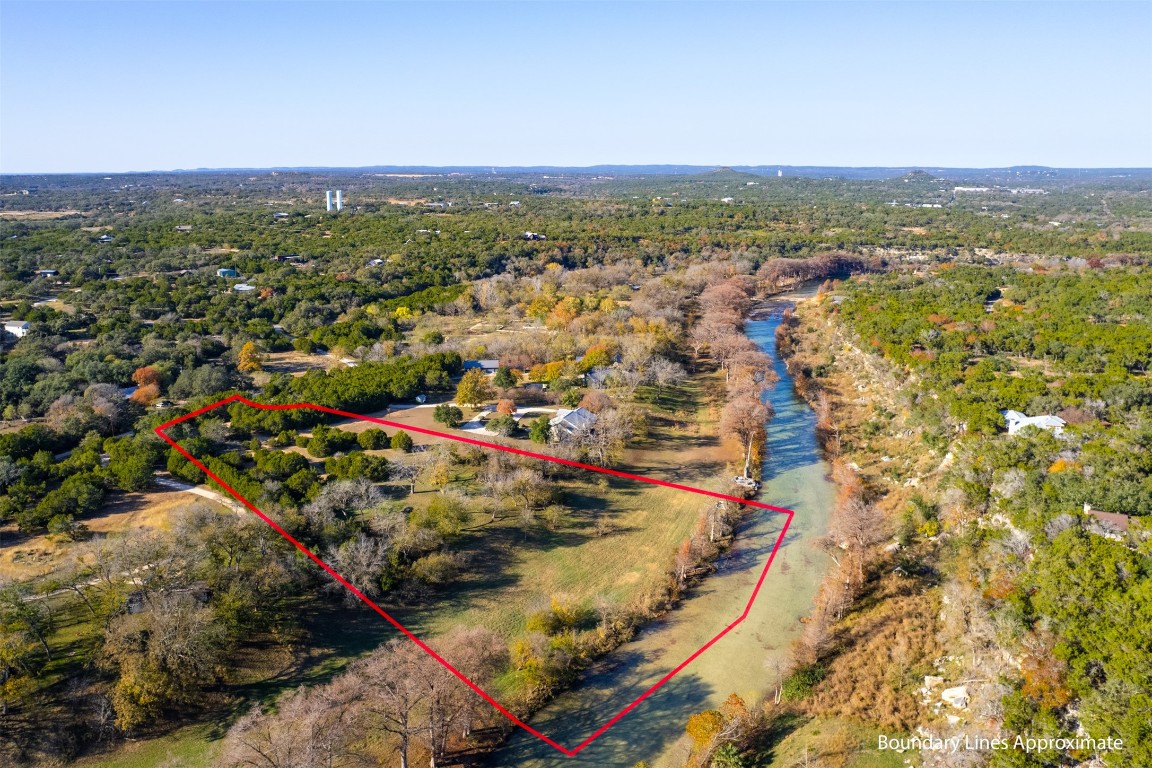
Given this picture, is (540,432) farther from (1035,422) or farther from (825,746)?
(1035,422)

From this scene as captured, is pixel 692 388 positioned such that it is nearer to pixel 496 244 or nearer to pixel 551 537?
pixel 551 537

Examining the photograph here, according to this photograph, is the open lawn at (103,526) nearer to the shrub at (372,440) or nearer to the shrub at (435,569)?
the shrub at (372,440)

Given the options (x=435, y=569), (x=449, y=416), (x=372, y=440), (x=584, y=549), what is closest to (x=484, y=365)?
(x=449, y=416)

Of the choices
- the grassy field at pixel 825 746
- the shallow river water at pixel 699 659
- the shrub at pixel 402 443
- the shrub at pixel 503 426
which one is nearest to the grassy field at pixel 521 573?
the shrub at pixel 402 443

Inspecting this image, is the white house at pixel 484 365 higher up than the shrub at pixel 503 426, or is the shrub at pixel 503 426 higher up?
the white house at pixel 484 365

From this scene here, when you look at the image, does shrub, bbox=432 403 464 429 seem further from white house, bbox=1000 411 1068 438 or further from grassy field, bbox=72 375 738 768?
white house, bbox=1000 411 1068 438

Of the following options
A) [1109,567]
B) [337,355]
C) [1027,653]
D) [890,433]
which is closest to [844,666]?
[1027,653]
